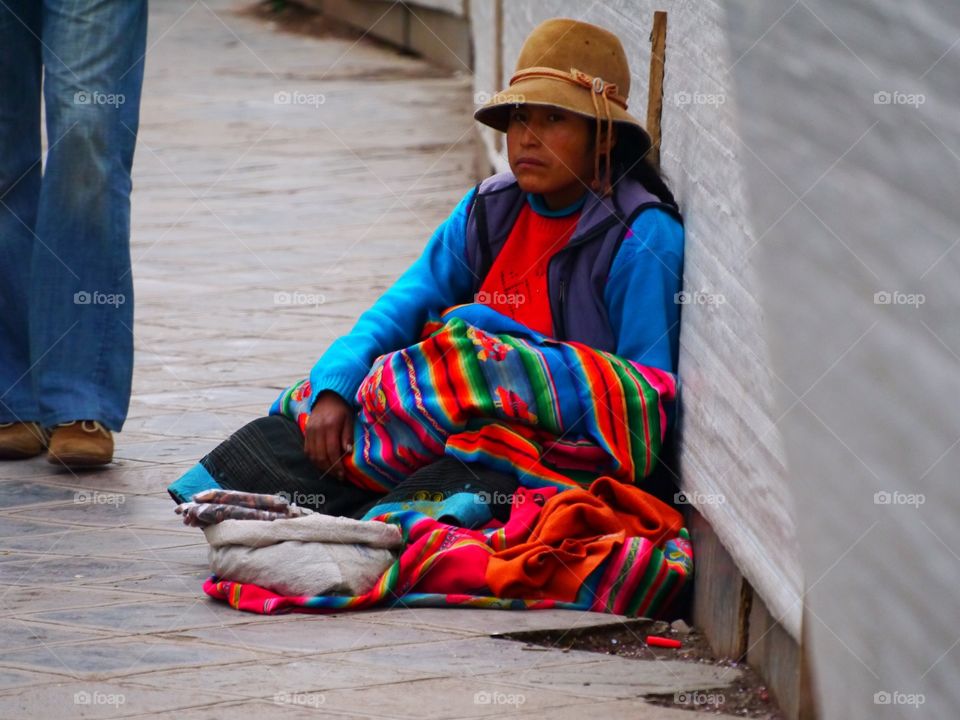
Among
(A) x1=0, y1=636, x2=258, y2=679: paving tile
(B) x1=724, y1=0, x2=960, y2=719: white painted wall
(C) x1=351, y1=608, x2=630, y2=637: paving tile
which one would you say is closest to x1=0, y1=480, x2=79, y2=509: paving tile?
(A) x1=0, y1=636, x2=258, y2=679: paving tile

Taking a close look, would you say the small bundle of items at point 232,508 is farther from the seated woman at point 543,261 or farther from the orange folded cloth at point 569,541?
the orange folded cloth at point 569,541

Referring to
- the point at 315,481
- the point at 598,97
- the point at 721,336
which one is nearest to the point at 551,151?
the point at 598,97

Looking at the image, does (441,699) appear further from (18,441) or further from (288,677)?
(18,441)

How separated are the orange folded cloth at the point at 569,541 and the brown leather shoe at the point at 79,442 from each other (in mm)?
1181

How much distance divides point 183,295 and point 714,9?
3165 mm

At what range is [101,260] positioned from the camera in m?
3.63

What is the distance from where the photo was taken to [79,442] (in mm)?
3641

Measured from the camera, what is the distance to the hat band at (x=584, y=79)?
329 cm

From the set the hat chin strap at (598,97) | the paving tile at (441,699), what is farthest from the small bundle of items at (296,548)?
the hat chin strap at (598,97)

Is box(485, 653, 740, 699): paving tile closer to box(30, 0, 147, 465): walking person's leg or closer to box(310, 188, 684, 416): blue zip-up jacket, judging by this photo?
box(310, 188, 684, 416): blue zip-up jacket

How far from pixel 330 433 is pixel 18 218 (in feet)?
3.51

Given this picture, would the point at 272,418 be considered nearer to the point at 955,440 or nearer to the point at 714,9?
the point at 714,9

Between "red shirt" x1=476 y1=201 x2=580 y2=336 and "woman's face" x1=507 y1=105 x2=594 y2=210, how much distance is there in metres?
0.09

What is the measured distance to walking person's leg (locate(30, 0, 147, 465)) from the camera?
3.54 metres
